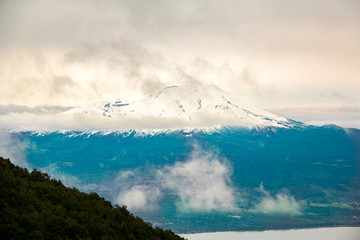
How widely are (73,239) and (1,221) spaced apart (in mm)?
6172

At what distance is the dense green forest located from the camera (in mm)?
35256

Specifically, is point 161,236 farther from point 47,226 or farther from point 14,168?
point 14,168

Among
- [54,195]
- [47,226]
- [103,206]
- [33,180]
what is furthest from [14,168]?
[47,226]

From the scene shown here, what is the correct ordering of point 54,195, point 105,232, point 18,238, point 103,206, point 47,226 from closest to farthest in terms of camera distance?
1. point 18,238
2. point 47,226
3. point 105,232
4. point 54,195
5. point 103,206

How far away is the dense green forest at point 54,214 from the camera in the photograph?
3526cm

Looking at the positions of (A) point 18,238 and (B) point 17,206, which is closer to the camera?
(A) point 18,238

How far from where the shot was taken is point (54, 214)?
39531mm

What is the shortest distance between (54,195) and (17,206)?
670 cm

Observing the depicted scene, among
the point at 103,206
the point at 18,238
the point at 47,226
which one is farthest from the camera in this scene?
the point at 103,206

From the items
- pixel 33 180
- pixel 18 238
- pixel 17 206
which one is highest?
pixel 33 180

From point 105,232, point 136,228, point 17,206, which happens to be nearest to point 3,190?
point 17,206

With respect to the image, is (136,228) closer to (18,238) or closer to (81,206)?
(81,206)

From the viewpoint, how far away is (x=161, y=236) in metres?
46.8

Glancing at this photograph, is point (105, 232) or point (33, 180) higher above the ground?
point (33, 180)
